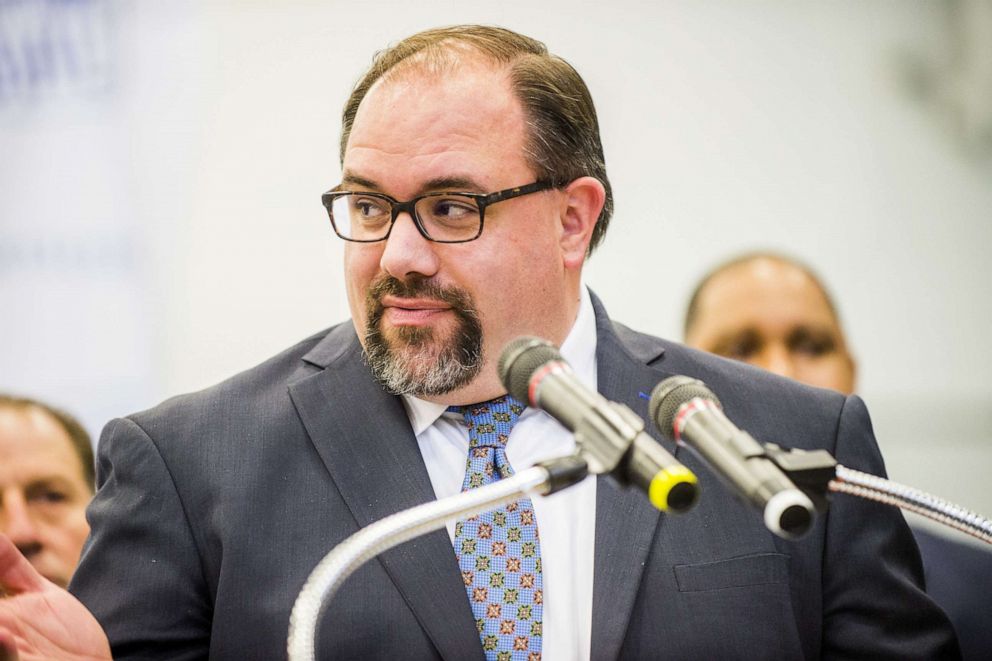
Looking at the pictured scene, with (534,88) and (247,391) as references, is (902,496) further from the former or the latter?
(247,391)

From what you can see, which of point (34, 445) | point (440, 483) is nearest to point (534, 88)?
point (440, 483)

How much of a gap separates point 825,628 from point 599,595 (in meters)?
0.46

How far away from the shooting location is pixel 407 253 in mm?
1849

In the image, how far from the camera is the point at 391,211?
1.89m

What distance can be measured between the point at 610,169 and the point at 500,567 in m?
1.77

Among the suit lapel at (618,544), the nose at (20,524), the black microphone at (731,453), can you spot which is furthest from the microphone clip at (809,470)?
the nose at (20,524)

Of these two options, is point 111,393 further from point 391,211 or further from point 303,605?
point 303,605

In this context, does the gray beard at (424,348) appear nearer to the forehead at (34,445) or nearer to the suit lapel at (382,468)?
the suit lapel at (382,468)

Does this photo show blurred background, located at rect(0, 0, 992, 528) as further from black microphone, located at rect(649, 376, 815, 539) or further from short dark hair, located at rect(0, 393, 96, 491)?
black microphone, located at rect(649, 376, 815, 539)

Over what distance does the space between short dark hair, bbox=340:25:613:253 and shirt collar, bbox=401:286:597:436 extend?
0.90 feet

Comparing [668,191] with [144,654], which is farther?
[668,191]

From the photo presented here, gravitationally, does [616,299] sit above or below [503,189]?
below

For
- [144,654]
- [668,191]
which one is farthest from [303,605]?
[668,191]

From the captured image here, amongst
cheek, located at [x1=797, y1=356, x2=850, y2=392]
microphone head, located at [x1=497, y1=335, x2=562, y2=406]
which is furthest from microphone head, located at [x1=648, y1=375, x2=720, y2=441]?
cheek, located at [x1=797, y1=356, x2=850, y2=392]
